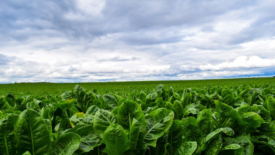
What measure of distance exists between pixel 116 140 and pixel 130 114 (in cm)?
20

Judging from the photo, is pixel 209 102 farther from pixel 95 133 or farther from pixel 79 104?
pixel 95 133

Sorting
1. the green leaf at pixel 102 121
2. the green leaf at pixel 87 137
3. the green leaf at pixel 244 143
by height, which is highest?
the green leaf at pixel 102 121

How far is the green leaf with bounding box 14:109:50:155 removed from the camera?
84 centimetres

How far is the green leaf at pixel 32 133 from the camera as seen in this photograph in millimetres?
837

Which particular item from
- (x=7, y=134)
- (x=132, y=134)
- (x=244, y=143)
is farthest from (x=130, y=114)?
(x=244, y=143)

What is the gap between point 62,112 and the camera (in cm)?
169

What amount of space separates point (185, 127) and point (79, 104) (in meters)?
1.58

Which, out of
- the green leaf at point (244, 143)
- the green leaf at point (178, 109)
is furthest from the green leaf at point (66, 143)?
the green leaf at point (178, 109)

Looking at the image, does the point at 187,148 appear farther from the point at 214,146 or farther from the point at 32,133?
the point at 32,133

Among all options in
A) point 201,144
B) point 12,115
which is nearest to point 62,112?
point 12,115

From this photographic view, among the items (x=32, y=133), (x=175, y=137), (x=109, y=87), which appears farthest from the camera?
(x=109, y=87)

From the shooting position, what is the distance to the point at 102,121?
1046 millimetres

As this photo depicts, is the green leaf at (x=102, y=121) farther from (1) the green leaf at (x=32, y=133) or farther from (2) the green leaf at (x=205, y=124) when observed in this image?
(2) the green leaf at (x=205, y=124)

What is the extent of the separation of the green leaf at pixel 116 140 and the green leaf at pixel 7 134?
1.46 ft
